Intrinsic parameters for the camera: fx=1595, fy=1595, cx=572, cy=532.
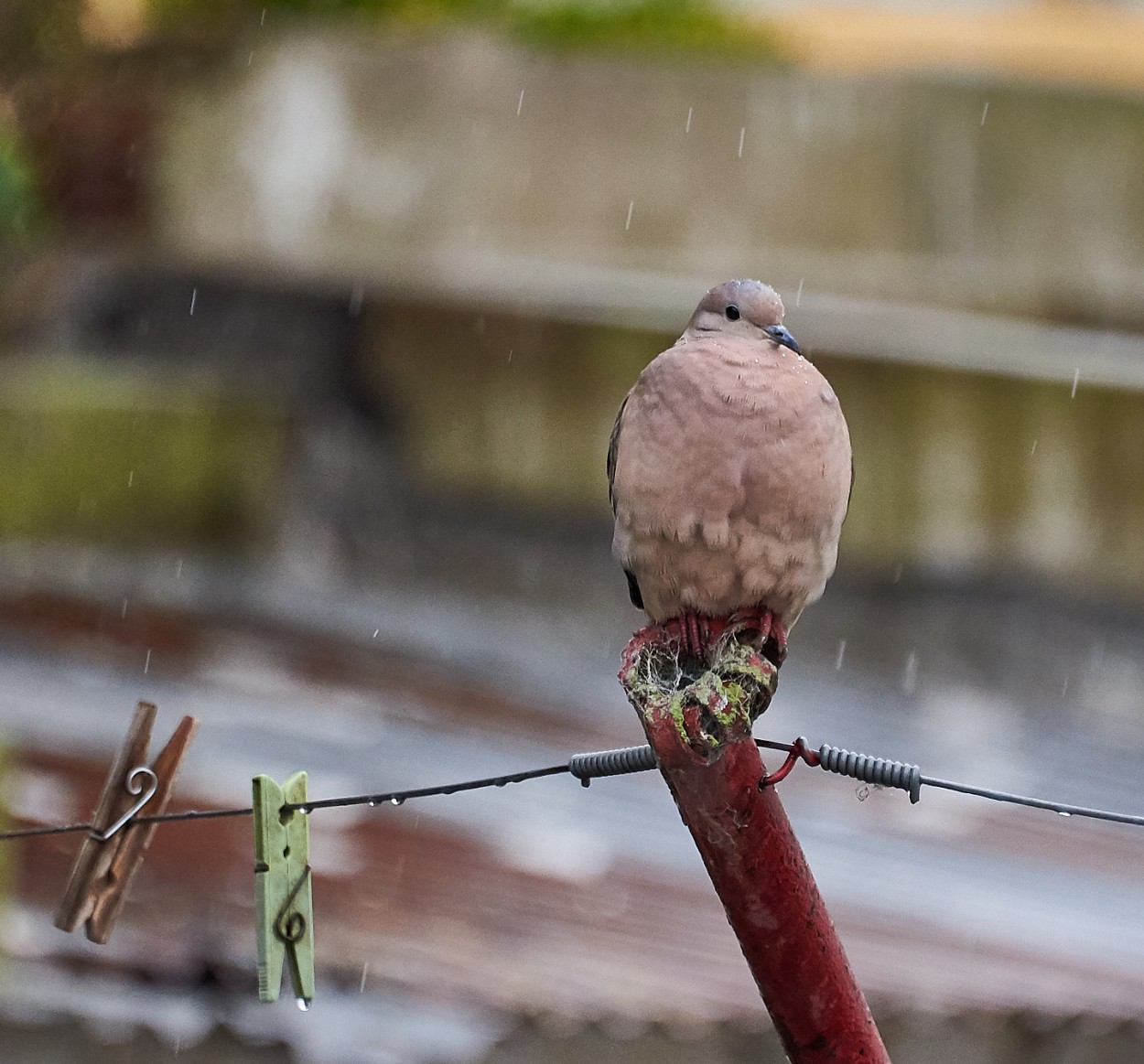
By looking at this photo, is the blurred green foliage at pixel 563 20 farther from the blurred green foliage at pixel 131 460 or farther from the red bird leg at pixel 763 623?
the red bird leg at pixel 763 623

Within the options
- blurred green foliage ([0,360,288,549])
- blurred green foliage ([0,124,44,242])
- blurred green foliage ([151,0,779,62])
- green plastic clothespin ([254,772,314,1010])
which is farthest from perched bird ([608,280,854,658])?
blurred green foliage ([0,124,44,242])

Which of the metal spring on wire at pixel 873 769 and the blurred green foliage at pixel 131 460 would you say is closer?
the metal spring on wire at pixel 873 769

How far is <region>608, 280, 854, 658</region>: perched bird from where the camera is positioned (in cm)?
161

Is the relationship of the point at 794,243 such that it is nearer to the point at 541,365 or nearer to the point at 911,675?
the point at 541,365

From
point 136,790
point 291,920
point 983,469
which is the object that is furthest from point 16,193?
point 291,920

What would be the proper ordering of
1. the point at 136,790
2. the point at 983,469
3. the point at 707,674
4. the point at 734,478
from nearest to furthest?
1. the point at 707,674
2. the point at 734,478
3. the point at 136,790
4. the point at 983,469

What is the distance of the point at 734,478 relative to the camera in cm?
161

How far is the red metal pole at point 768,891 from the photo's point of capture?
57.1 inches

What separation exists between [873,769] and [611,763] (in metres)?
0.26

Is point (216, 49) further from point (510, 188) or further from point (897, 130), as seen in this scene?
point (897, 130)

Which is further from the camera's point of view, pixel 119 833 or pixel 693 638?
pixel 119 833

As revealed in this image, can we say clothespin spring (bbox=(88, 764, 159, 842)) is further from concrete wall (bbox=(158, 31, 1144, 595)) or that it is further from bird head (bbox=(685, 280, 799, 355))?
concrete wall (bbox=(158, 31, 1144, 595))

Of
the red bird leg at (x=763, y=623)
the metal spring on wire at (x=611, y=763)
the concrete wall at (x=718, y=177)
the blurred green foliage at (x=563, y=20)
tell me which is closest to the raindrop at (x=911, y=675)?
the concrete wall at (x=718, y=177)

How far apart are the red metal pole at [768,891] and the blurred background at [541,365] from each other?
3341mm
